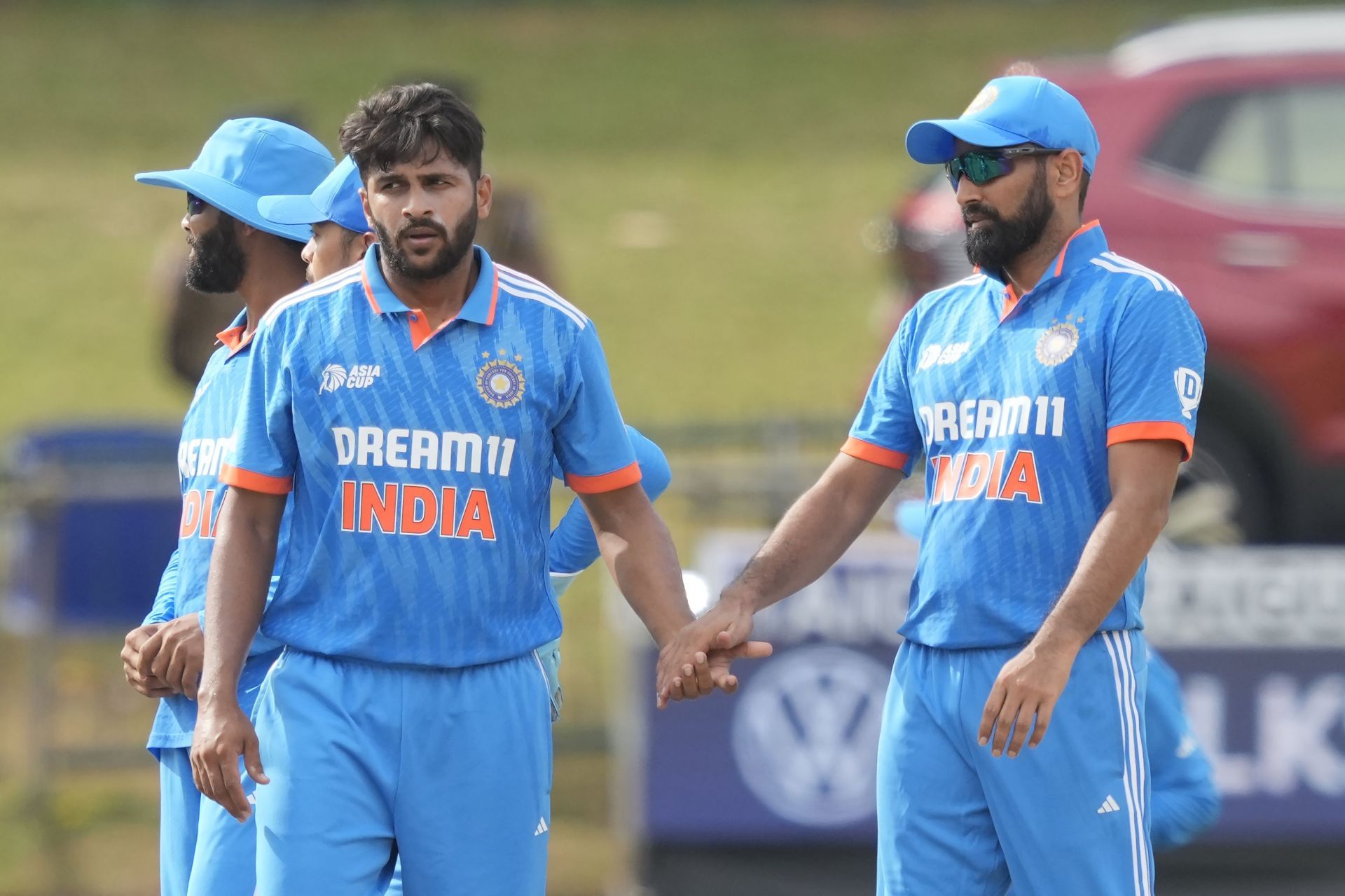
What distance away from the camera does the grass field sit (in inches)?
346

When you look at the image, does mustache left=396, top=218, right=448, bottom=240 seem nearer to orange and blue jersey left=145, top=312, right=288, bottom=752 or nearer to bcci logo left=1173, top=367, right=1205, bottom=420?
orange and blue jersey left=145, top=312, right=288, bottom=752

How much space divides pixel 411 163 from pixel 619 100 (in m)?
19.7

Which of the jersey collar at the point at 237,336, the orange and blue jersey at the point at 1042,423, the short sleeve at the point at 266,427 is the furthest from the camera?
the jersey collar at the point at 237,336

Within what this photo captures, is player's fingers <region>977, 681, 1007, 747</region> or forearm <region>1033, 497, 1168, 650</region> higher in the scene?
forearm <region>1033, 497, 1168, 650</region>

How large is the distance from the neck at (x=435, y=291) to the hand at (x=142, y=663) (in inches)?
34.5

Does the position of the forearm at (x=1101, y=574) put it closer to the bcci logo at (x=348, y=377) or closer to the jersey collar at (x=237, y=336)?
the bcci logo at (x=348, y=377)

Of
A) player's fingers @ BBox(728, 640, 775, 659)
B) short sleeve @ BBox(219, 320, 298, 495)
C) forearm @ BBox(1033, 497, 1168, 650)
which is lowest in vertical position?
player's fingers @ BBox(728, 640, 775, 659)

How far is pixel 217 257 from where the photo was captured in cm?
428

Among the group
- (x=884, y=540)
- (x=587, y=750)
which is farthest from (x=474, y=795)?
(x=587, y=750)

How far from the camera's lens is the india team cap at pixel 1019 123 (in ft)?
13.2

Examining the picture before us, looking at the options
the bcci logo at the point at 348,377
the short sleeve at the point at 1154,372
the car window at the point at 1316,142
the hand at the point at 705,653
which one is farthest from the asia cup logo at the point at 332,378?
the car window at the point at 1316,142

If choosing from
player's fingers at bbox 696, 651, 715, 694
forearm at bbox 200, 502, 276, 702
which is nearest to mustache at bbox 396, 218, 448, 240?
forearm at bbox 200, 502, 276, 702

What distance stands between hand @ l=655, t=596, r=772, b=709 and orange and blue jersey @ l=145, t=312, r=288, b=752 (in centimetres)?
81

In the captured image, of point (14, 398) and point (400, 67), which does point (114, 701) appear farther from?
point (400, 67)
